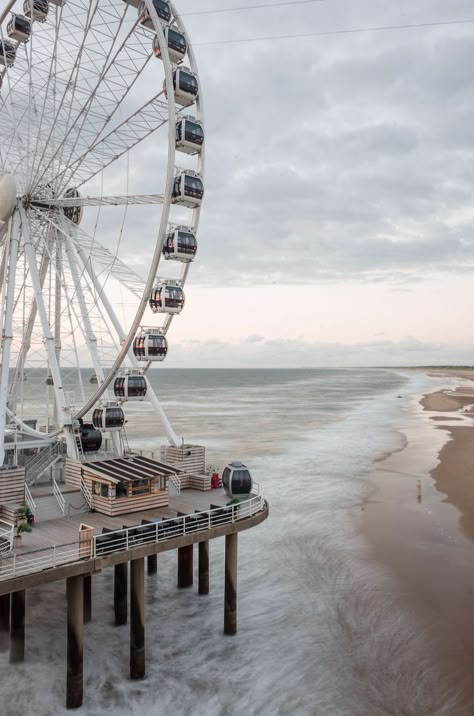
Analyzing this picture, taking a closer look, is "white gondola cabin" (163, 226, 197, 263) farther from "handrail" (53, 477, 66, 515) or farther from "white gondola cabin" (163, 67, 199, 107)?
"handrail" (53, 477, 66, 515)

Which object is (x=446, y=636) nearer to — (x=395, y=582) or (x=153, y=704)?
(x=395, y=582)

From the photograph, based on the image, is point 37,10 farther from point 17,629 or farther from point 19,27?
point 17,629

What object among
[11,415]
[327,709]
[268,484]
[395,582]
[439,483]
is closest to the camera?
[327,709]

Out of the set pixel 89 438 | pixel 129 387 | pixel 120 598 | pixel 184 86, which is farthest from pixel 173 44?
pixel 120 598

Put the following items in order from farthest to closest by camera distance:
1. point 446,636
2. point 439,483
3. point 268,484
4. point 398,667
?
1. point 268,484
2. point 439,483
3. point 446,636
4. point 398,667

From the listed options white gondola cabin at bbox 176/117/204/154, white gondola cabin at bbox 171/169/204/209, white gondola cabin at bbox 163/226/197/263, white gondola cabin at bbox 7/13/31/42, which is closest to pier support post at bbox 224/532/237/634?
white gondola cabin at bbox 163/226/197/263

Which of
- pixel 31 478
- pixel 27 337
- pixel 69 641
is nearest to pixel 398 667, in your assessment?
pixel 69 641
